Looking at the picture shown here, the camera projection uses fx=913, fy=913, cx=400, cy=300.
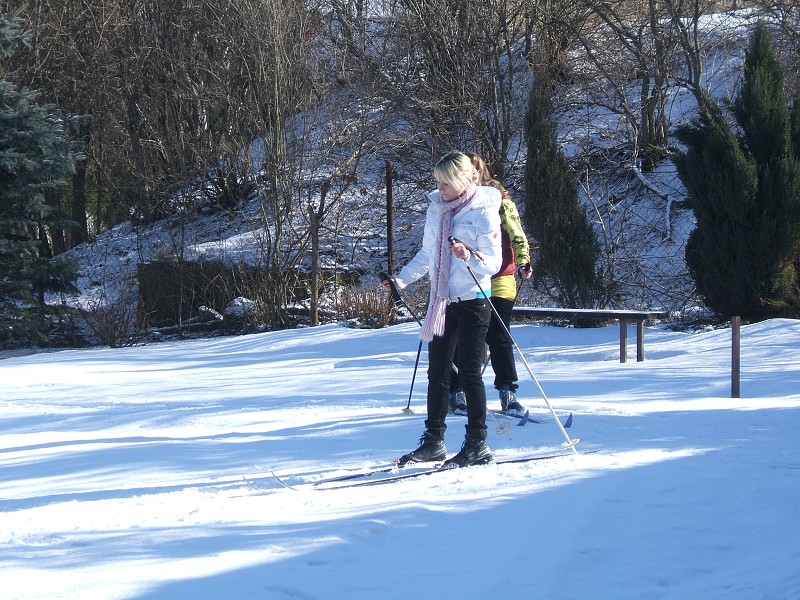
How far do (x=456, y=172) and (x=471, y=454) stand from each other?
1.62m

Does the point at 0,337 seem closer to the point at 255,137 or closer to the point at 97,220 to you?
the point at 255,137

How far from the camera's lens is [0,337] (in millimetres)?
17484

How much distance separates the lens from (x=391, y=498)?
4.55 meters

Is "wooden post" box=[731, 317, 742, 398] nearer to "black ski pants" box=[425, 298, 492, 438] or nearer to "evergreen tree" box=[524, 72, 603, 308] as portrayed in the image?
"black ski pants" box=[425, 298, 492, 438]

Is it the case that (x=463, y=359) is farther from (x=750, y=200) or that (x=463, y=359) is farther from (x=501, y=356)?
(x=750, y=200)

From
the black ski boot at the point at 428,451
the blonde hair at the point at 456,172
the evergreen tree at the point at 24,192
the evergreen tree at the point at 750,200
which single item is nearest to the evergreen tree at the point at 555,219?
the evergreen tree at the point at 750,200

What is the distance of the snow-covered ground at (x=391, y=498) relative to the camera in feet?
11.3

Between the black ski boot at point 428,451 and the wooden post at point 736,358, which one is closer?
the black ski boot at point 428,451

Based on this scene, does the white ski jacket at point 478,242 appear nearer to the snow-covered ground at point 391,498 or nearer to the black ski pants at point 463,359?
the black ski pants at point 463,359

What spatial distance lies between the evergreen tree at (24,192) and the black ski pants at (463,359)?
42.2 feet

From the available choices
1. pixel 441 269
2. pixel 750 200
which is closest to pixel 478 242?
pixel 441 269

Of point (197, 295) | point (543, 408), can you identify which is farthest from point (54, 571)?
point (197, 295)

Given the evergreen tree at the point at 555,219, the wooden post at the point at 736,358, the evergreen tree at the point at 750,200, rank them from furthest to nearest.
Answer: the evergreen tree at the point at 555,219 < the evergreen tree at the point at 750,200 < the wooden post at the point at 736,358

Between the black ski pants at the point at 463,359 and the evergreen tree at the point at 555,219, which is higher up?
the evergreen tree at the point at 555,219
